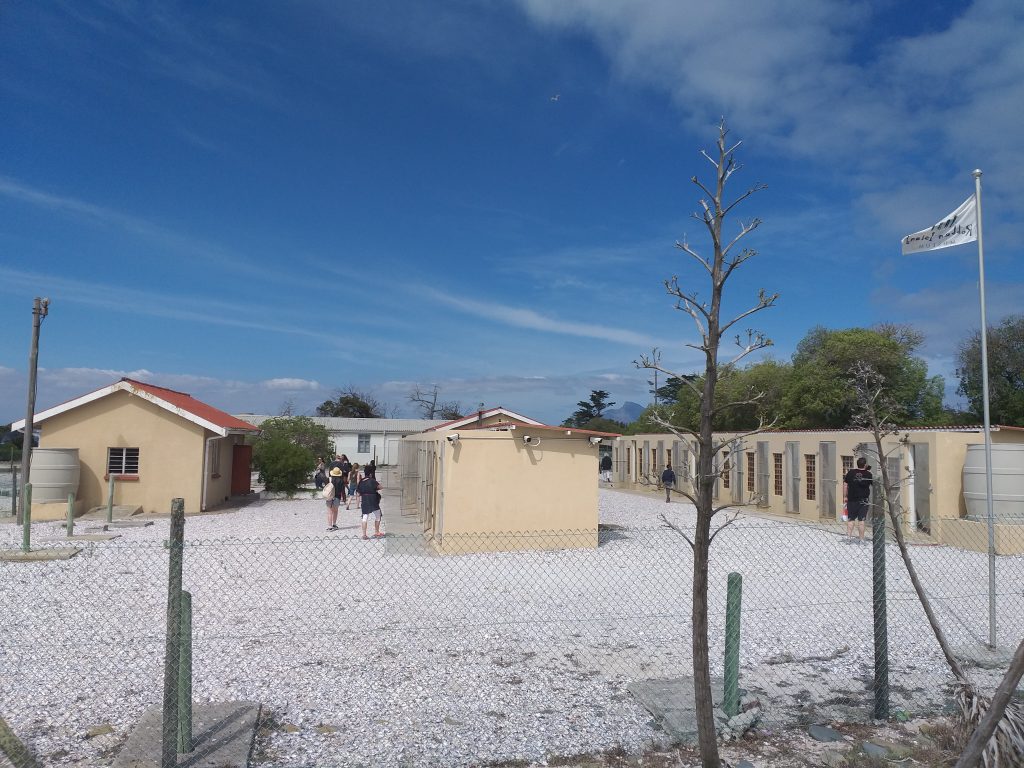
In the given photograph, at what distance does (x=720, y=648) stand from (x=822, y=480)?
13.3 metres

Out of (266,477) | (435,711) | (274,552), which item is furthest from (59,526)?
(435,711)

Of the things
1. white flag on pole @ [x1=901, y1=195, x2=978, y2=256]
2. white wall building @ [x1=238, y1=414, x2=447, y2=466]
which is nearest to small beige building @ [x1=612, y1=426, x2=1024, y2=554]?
white flag on pole @ [x1=901, y1=195, x2=978, y2=256]

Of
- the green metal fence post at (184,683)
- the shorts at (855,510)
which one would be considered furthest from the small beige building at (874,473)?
the green metal fence post at (184,683)

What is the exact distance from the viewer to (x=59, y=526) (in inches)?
648

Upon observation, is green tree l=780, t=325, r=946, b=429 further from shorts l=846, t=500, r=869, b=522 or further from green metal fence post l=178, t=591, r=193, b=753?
green metal fence post l=178, t=591, r=193, b=753

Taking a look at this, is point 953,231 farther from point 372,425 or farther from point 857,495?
point 372,425

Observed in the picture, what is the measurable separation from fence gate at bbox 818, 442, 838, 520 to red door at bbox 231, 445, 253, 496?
1785cm

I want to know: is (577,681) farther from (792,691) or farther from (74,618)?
(74,618)

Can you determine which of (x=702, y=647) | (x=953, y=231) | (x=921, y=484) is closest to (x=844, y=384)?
(x=921, y=484)

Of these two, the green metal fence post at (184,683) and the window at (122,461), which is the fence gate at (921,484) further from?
the window at (122,461)

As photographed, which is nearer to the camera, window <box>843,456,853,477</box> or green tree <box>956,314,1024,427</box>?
window <box>843,456,853,477</box>

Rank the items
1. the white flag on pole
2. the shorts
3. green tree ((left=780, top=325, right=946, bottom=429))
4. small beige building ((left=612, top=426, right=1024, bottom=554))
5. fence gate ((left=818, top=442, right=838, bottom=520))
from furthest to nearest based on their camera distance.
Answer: green tree ((left=780, top=325, right=946, bottom=429)) < fence gate ((left=818, top=442, right=838, bottom=520)) < the shorts < small beige building ((left=612, top=426, right=1024, bottom=554)) < the white flag on pole

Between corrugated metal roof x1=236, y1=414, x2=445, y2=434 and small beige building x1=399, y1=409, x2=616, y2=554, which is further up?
corrugated metal roof x1=236, y1=414, x2=445, y2=434

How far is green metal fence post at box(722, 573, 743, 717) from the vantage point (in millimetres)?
5047
